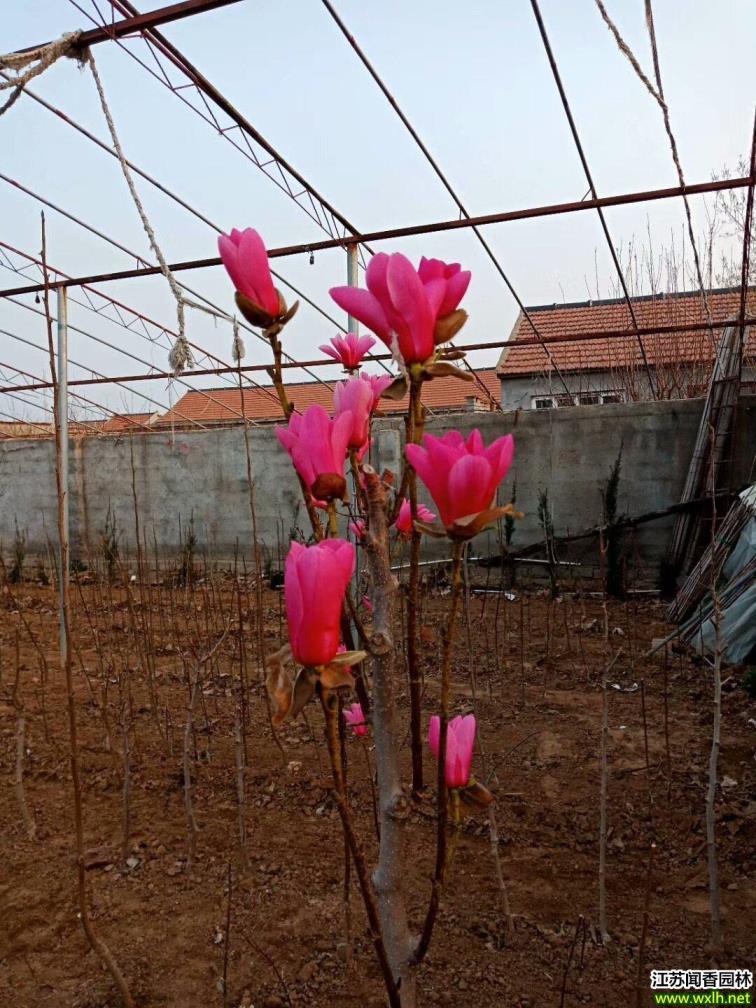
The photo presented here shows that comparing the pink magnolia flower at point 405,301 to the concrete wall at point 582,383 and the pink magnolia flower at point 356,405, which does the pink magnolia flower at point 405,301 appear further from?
the concrete wall at point 582,383

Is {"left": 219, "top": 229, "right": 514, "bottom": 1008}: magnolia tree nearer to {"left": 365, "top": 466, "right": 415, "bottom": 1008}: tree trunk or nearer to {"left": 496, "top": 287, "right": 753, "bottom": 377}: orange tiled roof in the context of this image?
{"left": 365, "top": 466, "right": 415, "bottom": 1008}: tree trunk

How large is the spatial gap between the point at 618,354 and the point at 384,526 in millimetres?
8239

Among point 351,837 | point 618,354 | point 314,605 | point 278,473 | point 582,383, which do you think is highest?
point 618,354

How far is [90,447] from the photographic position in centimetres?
778

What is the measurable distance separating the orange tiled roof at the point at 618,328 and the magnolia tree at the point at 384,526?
575cm

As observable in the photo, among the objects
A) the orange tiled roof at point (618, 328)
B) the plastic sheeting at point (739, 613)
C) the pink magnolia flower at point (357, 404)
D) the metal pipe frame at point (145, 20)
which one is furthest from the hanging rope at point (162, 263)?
the orange tiled roof at point (618, 328)

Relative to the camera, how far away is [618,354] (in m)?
8.09

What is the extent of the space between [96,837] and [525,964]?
49.1 inches

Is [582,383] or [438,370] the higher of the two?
[582,383]

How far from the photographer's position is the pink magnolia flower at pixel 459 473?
504 millimetres

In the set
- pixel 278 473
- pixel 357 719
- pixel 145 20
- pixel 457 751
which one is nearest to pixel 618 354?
pixel 278 473

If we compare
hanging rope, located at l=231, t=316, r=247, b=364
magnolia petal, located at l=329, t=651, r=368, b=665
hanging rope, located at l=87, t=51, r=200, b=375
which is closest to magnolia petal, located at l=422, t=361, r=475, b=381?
magnolia petal, located at l=329, t=651, r=368, b=665

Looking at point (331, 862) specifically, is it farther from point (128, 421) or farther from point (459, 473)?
point (128, 421)

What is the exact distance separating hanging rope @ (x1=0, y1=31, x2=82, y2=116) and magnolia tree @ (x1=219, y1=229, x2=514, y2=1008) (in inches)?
101
